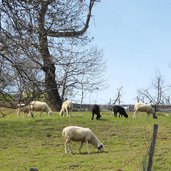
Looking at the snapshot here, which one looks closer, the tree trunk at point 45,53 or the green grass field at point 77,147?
the tree trunk at point 45,53

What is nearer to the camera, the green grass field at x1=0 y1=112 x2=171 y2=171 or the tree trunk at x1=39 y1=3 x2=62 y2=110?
the tree trunk at x1=39 y1=3 x2=62 y2=110

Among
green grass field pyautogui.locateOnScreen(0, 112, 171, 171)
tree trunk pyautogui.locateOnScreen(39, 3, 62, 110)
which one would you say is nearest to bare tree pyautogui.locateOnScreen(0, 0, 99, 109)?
tree trunk pyautogui.locateOnScreen(39, 3, 62, 110)

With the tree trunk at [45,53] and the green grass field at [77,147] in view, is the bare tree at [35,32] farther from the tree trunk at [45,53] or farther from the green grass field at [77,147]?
the green grass field at [77,147]

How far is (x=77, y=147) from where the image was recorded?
19562 mm

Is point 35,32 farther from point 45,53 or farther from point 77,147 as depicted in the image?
point 77,147

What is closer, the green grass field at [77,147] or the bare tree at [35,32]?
the bare tree at [35,32]

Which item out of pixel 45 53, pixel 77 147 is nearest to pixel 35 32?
pixel 45 53

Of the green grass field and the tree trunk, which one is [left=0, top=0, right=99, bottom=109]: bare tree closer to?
the tree trunk

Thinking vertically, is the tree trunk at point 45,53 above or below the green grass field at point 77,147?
above

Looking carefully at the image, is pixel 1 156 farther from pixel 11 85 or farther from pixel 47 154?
pixel 11 85

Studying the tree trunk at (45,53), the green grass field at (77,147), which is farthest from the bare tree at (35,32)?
the green grass field at (77,147)

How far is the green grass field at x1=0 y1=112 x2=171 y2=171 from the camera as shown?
568 inches

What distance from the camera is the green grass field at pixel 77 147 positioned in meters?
14.4

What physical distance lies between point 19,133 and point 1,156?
5.40 m
